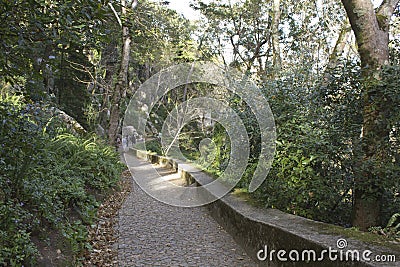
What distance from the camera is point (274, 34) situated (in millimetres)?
11969

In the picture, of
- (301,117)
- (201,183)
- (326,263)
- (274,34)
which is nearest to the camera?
(326,263)

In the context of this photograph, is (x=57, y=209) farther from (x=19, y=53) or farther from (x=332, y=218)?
(x=332, y=218)

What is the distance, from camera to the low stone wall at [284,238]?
2.82m

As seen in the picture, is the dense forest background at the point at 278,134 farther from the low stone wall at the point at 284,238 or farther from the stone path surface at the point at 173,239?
the stone path surface at the point at 173,239

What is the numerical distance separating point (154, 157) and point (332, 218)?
14.5 meters

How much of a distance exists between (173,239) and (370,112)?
3196 mm

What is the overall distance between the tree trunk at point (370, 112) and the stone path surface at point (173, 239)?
1567 millimetres

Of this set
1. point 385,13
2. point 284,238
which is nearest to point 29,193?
point 284,238

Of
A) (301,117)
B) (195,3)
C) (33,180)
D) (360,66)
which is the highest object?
(195,3)

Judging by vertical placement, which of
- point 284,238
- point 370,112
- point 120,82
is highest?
point 120,82

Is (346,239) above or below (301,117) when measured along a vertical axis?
below

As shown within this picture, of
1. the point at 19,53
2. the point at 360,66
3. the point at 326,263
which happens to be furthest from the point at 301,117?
the point at 19,53

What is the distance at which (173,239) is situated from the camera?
5453mm

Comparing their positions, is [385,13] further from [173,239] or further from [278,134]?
[173,239]
